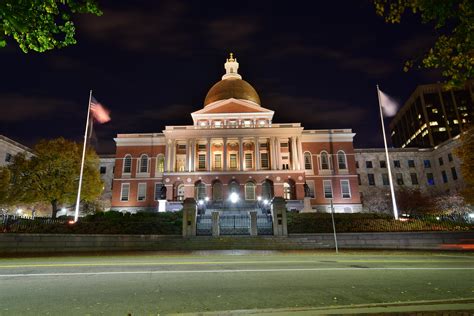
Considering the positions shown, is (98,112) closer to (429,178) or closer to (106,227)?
(106,227)

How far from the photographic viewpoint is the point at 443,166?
59.2 m

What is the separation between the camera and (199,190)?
156 feet

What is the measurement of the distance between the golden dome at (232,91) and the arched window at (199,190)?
1810cm

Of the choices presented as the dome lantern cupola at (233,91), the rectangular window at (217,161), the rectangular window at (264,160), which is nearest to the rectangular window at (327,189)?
the rectangular window at (264,160)

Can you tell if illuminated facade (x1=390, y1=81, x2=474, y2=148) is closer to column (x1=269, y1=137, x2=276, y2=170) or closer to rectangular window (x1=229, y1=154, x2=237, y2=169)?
column (x1=269, y1=137, x2=276, y2=170)

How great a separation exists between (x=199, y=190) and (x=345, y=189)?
987 inches

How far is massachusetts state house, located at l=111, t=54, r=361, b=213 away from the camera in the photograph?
47250 millimetres

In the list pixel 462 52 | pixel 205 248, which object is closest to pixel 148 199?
pixel 205 248

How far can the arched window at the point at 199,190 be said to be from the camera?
47194 mm

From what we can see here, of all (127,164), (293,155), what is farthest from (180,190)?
(293,155)

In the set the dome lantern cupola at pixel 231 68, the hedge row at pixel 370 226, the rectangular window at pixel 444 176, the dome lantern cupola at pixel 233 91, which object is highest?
the dome lantern cupola at pixel 231 68

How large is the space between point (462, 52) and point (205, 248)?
1742cm

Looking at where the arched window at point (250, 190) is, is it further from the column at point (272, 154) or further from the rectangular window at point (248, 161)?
the column at point (272, 154)

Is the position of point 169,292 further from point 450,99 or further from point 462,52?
point 450,99
